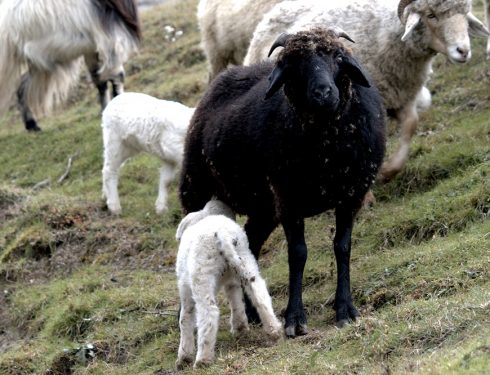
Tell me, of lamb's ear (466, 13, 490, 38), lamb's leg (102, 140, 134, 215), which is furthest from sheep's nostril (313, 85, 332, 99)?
lamb's leg (102, 140, 134, 215)

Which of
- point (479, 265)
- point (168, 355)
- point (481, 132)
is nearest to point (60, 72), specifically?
point (481, 132)

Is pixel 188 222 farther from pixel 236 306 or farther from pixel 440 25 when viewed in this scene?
pixel 440 25

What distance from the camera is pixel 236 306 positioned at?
22.0 feet

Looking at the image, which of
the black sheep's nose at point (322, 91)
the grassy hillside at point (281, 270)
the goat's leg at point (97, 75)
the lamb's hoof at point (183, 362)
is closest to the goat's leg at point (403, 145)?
the grassy hillside at point (281, 270)

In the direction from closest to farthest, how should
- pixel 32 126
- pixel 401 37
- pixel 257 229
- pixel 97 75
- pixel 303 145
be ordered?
1. pixel 303 145
2. pixel 257 229
3. pixel 401 37
4. pixel 97 75
5. pixel 32 126

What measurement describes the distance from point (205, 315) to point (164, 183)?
4.16m

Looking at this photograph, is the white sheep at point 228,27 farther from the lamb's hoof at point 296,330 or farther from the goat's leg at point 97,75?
the lamb's hoof at point 296,330

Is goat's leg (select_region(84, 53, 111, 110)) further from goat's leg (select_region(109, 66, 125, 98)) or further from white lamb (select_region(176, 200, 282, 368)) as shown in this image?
white lamb (select_region(176, 200, 282, 368))

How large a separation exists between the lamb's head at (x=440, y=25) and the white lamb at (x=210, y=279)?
2.97m

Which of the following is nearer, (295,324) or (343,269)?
(295,324)

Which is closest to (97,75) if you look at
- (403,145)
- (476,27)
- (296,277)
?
(403,145)

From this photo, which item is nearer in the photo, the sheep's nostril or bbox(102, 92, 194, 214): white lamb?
the sheep's nostril

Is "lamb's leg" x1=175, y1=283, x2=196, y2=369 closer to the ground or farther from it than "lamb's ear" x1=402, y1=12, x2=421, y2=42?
closer to the ground

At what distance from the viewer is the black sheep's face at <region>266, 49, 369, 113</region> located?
6105 millimetres
